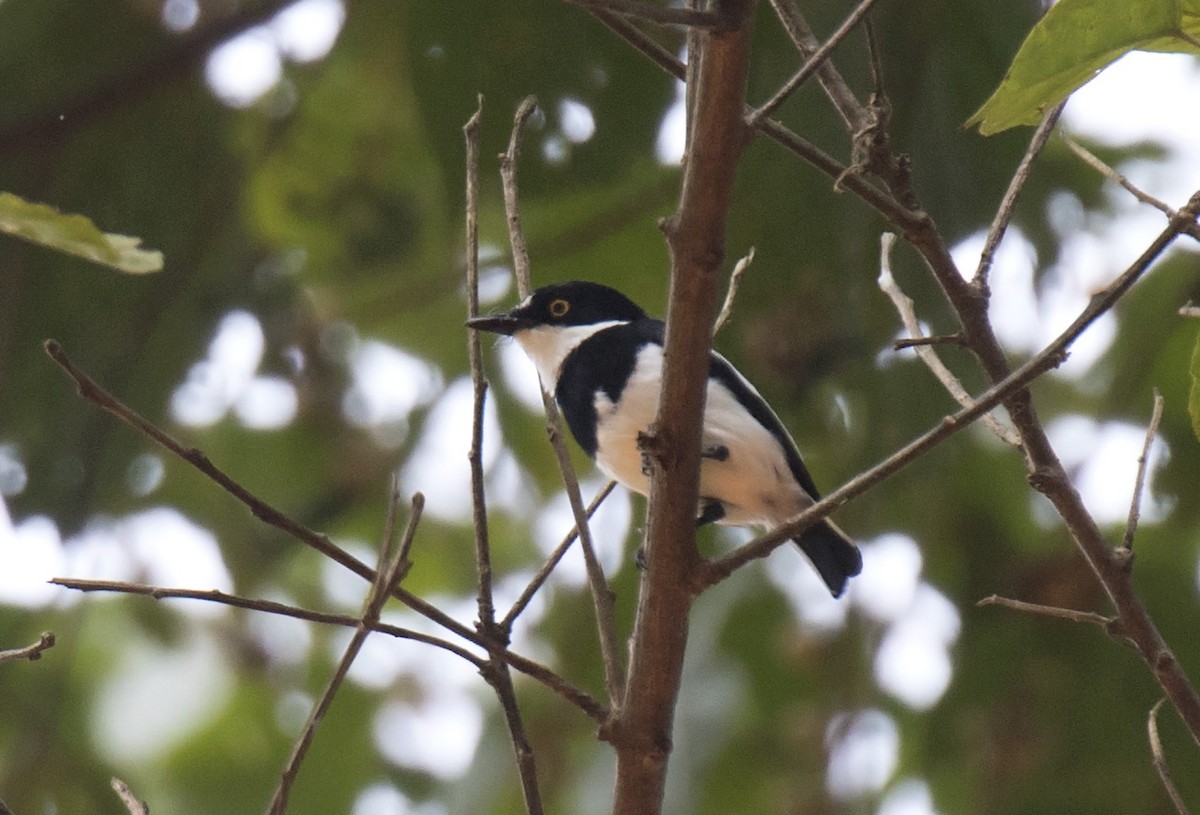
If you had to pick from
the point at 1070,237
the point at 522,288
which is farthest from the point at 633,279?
the point at 522,288

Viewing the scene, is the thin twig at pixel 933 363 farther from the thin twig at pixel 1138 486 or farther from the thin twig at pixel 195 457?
the thin twig at pixel 195 457

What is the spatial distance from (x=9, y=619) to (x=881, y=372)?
10.7 ft

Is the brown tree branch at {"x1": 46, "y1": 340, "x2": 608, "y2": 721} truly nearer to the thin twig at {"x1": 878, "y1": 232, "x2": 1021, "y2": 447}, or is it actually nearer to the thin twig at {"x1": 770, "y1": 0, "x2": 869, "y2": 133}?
the thin twig at {"x1": 878, "y1": 232, "x2": 1021, "y2": 447}

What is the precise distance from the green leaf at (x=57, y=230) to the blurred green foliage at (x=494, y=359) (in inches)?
79.2

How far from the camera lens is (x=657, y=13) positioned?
1530 mm

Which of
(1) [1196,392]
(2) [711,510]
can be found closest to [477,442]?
(1) [1196,392]

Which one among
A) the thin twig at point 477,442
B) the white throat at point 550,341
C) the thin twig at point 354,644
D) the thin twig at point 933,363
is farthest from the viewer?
the white throat at point 550,341

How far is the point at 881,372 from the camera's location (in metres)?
3.93

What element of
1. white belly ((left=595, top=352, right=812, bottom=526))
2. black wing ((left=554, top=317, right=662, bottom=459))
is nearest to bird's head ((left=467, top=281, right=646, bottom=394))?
black wing ((left=554, top=317, right=662, bottom=459))

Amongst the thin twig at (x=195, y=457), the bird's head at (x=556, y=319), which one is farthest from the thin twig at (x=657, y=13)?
the bird's head at (x=556, y=319)

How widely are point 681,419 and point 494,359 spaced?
2.93m

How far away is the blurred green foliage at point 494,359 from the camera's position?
151 inches

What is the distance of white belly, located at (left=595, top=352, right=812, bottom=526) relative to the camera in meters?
3.51

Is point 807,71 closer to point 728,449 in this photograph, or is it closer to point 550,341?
point 728,449
